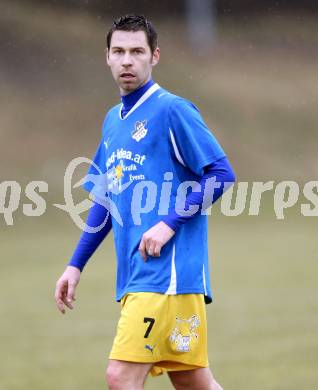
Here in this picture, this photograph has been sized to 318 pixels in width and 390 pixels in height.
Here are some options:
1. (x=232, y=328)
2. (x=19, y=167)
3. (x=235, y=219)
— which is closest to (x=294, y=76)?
(x=19, y=167)

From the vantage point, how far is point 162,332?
4.32 m

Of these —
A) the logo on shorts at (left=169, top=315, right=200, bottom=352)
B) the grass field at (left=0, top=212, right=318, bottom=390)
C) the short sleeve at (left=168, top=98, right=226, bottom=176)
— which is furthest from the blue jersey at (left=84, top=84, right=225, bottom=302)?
the grass field at (left=0, top=212, right=318, bottom=390)

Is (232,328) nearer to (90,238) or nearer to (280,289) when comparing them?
(280,289)

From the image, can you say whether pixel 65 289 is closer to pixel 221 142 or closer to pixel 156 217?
pixel 156 217

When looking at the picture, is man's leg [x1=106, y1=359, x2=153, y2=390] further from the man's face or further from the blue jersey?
the man's face

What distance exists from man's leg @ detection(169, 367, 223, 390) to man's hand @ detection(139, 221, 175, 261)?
0.51m

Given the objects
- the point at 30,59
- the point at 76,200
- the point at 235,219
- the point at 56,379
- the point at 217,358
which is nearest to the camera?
the point at 56,379

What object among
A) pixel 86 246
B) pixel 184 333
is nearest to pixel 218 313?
pixel 86 246

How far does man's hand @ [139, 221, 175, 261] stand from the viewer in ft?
14.0

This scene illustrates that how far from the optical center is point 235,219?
561 inches

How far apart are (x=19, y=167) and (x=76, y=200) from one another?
89.0 inches

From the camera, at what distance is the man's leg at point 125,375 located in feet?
13.9

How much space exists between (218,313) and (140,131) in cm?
412

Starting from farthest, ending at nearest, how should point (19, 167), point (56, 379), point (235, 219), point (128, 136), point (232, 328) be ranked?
1. point (19, 167)
2. point (235, 219)
3. point (232, 328)
4. point (56, 379)
5. point (128, 136)
